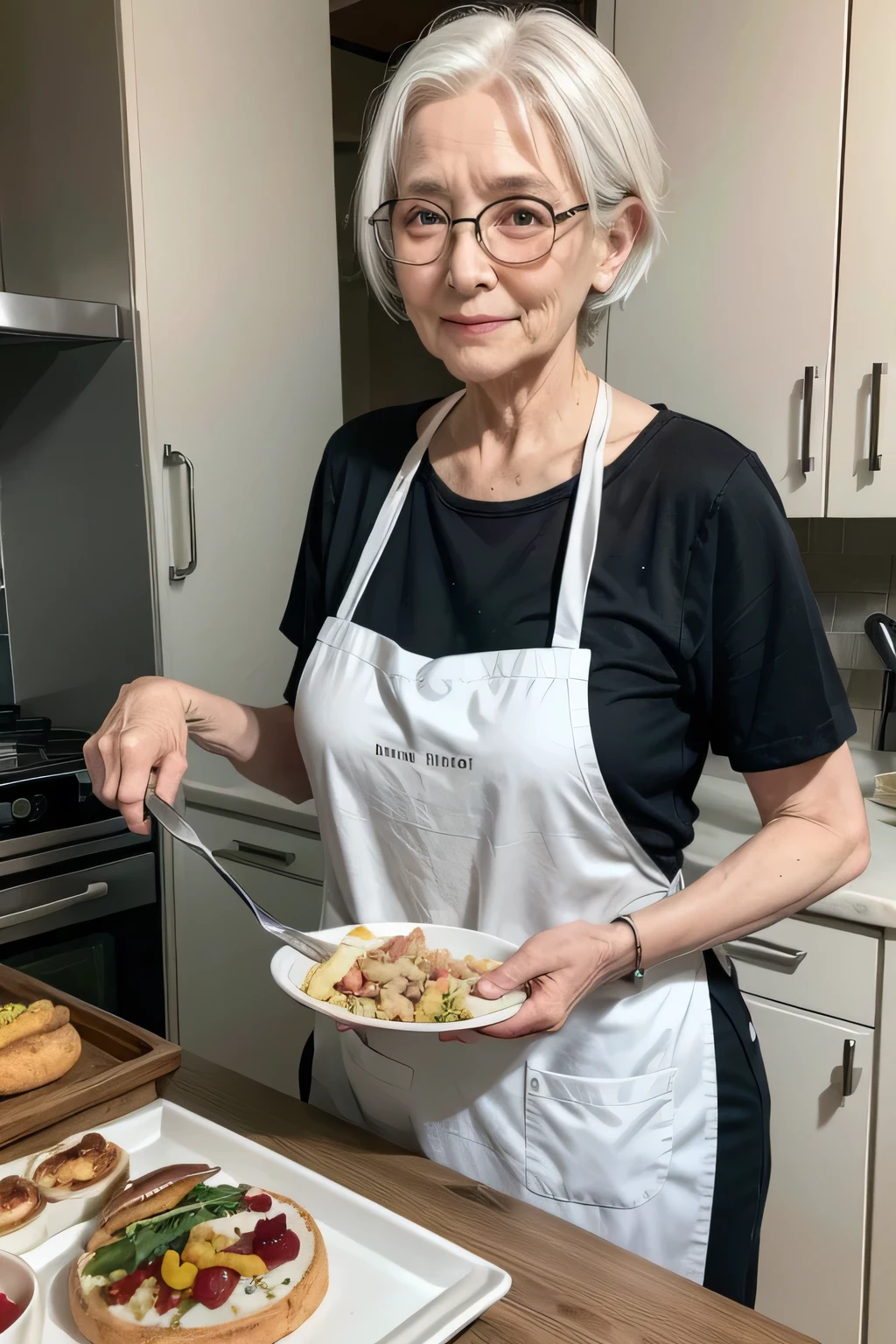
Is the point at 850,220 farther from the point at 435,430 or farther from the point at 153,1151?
the point at 153,1151

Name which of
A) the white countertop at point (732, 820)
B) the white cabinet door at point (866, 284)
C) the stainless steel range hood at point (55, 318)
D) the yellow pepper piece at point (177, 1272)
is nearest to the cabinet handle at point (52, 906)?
the white countertop at point (732, 820)

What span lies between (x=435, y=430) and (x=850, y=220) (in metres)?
0.84

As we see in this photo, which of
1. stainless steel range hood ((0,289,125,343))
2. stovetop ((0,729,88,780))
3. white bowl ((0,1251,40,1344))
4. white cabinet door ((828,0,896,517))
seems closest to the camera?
white bowl ((0,1251,40,1344))

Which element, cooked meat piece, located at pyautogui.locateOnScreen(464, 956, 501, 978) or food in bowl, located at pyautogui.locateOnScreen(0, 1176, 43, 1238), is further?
cooked meat piece, located at pyautogui.locateOnScreen(464, 956, 501, 978)

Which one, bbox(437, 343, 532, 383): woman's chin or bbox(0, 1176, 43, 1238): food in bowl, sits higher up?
bbox(437, 343, 532, 383): woman's chin

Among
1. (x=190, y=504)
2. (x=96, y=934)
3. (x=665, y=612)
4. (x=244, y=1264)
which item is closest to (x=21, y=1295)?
(x=244, y=1264)

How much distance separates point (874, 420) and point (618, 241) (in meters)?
0.74

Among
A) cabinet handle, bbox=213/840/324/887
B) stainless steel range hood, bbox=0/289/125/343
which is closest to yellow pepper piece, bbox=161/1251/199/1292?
cabinet handle, bbox=213/840/324/887

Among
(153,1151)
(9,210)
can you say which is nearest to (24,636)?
(9,210)

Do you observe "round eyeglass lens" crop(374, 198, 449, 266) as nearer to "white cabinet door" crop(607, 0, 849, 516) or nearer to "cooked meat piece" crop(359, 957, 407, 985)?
"cooked meat piece" crop(359, 957, 407, 985)

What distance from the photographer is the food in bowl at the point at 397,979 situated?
0.81m

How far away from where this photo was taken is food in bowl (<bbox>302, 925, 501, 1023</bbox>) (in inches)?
31.9

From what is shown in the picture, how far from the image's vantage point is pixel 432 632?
3.35 ft

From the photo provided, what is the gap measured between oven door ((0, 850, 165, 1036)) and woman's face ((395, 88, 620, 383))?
131cm
